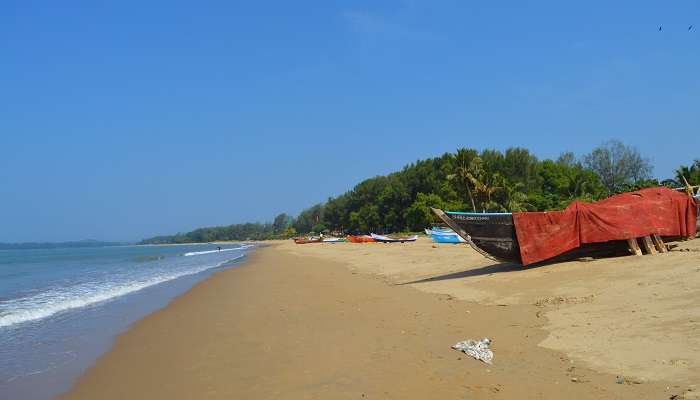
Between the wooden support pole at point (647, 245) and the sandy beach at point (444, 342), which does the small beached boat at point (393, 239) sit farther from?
the sandy beach at point (444, 342)

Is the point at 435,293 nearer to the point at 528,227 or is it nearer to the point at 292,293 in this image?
the point at 528,227

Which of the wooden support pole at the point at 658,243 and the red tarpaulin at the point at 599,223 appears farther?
the red tarpaulin at the point at 599,223

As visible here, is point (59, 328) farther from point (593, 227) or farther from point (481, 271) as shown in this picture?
point (593, 227)

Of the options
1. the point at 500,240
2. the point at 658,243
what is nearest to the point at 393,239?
the point at 500,240

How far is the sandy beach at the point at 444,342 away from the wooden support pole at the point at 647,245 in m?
0.96

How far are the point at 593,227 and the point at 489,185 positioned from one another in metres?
33.9

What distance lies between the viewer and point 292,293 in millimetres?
15367

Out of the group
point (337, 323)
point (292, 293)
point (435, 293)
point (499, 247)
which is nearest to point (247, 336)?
point (337, 323)

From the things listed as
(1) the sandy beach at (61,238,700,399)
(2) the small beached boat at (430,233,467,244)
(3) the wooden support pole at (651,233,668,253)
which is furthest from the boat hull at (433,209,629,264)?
(2) the small beached boat at (430,233,467,244)

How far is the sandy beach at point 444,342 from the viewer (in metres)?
5.50

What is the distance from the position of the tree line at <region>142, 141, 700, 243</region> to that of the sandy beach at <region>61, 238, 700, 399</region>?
34717 millimetres

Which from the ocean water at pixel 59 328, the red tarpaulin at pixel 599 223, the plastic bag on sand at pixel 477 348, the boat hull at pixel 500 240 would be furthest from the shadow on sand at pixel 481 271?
the ocean water at pixel 59 328

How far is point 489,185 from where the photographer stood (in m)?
46.5

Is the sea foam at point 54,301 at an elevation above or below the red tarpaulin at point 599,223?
below
